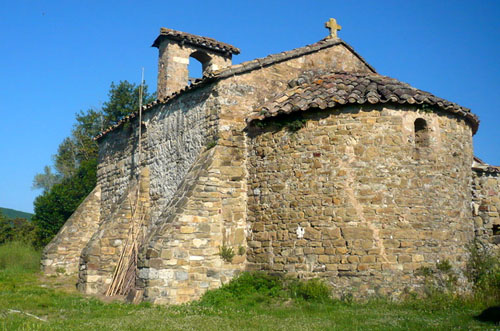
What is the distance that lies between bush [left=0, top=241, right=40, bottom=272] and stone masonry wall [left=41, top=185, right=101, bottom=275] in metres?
1.15

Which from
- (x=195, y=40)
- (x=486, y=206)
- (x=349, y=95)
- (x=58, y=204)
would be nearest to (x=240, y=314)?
(x=349, y=95)

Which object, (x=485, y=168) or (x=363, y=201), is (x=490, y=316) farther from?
(x=485, y=168)

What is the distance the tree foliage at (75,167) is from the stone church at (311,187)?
45.1ft

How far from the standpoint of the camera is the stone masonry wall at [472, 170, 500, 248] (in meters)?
11.3

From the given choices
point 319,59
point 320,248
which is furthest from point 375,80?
point 320,248

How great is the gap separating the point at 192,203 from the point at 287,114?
9.44 ft

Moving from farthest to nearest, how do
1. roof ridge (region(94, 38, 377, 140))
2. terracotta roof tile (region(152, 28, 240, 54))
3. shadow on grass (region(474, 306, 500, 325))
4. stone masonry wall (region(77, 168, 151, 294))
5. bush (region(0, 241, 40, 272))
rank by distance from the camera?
bush (region(0, 241, 40, 272))
terracotta roof tile (region(152, 28, 240, 54))
stone masonry wall (region(77, 168, 151, 294))
roof ridge (region(94, 38, 377, 140))
shadow on grass (region(474, 306, 500, 325))

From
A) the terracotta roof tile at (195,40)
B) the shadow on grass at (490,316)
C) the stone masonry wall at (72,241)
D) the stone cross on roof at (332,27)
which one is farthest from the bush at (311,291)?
the stone masonry wall at (72,241)

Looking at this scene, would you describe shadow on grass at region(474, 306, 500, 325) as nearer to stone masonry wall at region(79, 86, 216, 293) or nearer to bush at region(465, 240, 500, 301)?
bush at region(465, 240, 500, 301)

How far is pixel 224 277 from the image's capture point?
407 inches

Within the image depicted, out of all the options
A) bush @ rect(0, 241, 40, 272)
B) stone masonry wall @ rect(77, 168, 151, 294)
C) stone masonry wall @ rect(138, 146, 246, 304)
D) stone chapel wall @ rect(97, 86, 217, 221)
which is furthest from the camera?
bush @ rect(0, 241, 40, 272)

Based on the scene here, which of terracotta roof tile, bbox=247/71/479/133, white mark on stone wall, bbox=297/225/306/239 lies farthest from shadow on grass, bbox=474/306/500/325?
terracotta roof tile, bbox=247/71/479/133

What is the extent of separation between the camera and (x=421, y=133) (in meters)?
10.2

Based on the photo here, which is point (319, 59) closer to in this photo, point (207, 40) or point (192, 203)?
point (207, 40)
